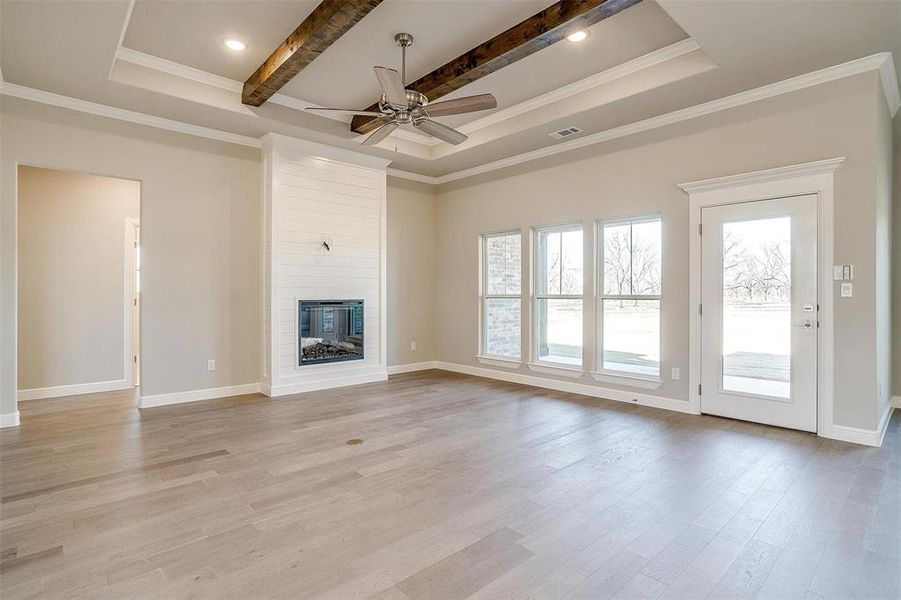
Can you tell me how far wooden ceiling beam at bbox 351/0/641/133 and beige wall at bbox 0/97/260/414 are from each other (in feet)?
8.57

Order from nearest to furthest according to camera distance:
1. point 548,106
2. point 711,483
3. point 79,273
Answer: point 711,483 → point 548,106 → point 79,273

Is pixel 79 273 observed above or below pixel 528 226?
below

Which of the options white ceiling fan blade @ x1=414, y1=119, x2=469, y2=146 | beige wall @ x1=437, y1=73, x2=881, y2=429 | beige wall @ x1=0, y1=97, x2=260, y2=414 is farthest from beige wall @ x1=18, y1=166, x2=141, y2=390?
beige wall @ x1=437, y1=73, x2=881, y2=429

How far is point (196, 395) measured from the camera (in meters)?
5.17

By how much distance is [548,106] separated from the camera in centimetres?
488

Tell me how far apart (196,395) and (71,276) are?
215 cm

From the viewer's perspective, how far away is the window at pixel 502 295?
6473mm

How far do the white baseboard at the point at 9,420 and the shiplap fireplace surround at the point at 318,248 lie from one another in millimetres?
2178

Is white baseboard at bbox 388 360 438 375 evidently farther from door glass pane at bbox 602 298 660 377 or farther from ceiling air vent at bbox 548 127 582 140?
ceiling air vent at bbox 548 127 582 140

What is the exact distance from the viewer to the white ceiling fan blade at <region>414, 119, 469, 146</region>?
12.9ft

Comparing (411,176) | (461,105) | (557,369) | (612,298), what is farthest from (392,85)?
(557,369)

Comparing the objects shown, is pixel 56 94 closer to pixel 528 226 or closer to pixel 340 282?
pixel 340 282

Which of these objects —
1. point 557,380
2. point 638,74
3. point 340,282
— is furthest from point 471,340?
point 638,74

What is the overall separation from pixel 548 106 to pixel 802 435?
385cm
